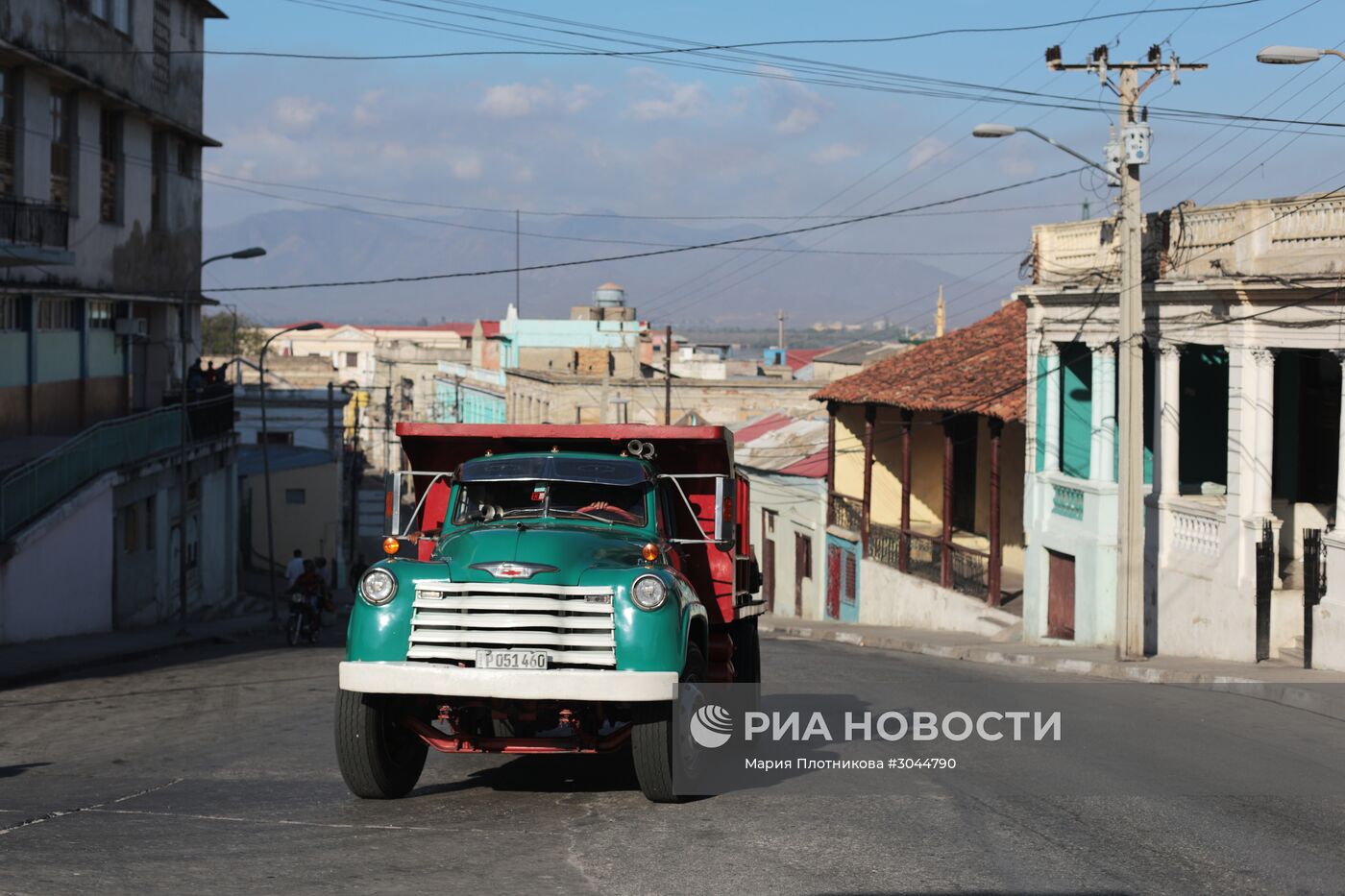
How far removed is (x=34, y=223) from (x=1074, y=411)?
63.4 feet

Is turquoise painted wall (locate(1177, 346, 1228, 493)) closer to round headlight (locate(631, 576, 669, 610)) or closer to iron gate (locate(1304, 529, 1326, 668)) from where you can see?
iron gate (locate(1304, 529, 1326, 668))

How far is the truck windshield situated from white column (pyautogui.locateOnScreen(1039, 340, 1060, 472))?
744 inches

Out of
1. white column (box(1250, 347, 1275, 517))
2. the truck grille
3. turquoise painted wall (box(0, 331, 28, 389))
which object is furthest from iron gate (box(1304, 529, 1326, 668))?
turquoise painted wall (box(0, 331, 28, 389))

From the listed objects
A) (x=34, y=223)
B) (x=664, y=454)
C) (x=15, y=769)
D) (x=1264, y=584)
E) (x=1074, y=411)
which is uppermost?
(x=34, y=223)

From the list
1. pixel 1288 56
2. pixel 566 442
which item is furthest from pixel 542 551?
pixel 1288 56

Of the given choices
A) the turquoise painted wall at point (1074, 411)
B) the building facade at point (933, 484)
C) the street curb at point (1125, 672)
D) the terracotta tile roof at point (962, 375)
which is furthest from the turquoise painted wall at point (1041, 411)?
the street curb at point (1125, 672)

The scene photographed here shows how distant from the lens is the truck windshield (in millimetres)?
11102

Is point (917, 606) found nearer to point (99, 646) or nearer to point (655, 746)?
point (99, 646)

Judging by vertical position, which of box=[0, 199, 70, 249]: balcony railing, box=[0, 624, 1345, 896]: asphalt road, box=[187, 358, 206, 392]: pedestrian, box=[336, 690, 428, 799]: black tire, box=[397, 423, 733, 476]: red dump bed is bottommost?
box=[0, 624, 1345, 896]: asphalt road

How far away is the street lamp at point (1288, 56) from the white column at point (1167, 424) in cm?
670

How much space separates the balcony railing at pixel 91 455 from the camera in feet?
76.2

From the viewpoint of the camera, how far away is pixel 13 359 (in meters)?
30.5

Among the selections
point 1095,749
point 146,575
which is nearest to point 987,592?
point 146,575

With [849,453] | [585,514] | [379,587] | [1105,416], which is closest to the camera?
[379,587]
